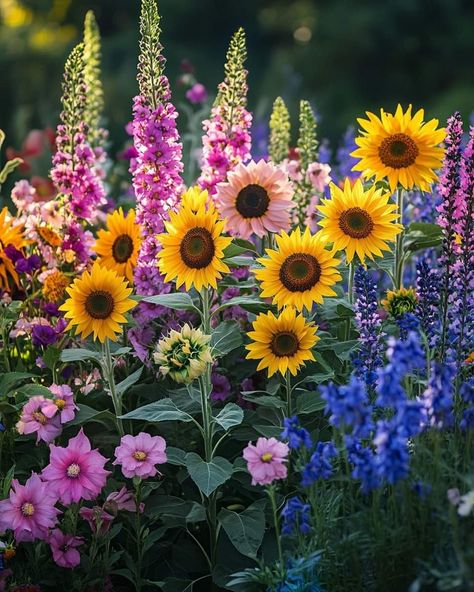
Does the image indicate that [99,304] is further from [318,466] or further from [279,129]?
[279,129]

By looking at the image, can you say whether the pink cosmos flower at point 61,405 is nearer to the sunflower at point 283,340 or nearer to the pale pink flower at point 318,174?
the sunflower at point 283,340

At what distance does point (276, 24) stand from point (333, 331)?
14930mm

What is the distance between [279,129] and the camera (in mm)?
4023

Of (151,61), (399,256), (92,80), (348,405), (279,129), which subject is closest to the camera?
(348,405)

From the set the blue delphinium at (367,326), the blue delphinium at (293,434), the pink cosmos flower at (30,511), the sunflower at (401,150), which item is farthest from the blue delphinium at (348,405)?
the sunflower at (401,150)

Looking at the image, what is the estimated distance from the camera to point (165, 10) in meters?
17.0

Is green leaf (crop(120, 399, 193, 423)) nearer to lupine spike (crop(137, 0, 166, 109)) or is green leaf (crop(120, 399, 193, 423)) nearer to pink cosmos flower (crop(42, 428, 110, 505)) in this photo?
pink cosmos flower (crop(42, 428, 110, 505))

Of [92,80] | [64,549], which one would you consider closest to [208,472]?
[64,549]

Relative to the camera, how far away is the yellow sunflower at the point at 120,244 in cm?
342

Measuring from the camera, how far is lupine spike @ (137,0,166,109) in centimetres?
312

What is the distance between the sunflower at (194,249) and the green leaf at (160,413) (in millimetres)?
358

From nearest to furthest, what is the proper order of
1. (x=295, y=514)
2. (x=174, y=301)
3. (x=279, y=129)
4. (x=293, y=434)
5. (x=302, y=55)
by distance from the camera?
(x=293, y=434) < (x=295, y=514) < (x=174, y=301) < (x=279, y=129) < (x=302, y=55)

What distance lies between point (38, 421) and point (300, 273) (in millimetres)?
893

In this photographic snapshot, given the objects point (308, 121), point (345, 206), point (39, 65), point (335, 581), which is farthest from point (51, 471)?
point (39, 65)
